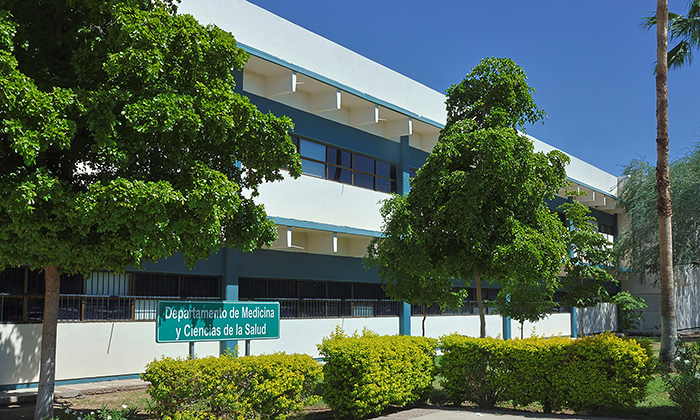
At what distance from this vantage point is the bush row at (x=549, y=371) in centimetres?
1088

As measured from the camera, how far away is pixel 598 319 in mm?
40188

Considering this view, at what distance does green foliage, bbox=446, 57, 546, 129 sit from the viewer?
1345 centimetres

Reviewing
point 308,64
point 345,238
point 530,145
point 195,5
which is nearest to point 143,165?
point 530,145

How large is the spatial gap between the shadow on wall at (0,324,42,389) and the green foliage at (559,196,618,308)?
2320cm

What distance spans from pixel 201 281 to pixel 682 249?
74.4 ft

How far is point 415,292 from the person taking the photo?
19500 millimetres

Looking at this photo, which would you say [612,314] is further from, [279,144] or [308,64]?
[279,144]

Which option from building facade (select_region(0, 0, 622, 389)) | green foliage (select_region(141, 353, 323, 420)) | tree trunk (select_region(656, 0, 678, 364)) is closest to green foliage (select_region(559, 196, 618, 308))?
building facade (select_region(0, 0, 622, 389))

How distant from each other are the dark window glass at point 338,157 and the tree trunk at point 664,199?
925 cm

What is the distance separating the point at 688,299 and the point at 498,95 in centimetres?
3888

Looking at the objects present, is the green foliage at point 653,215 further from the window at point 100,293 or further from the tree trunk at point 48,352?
the tree trunk at point 48,352

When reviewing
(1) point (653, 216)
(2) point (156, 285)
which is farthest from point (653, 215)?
(2) point (156, 285)

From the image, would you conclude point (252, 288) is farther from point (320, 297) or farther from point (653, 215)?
point (653, 215)

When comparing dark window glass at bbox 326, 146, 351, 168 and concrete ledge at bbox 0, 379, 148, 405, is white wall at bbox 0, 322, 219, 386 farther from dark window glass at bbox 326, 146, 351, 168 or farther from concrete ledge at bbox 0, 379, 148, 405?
dark window glass at bbox 326, 146, 351, 168
